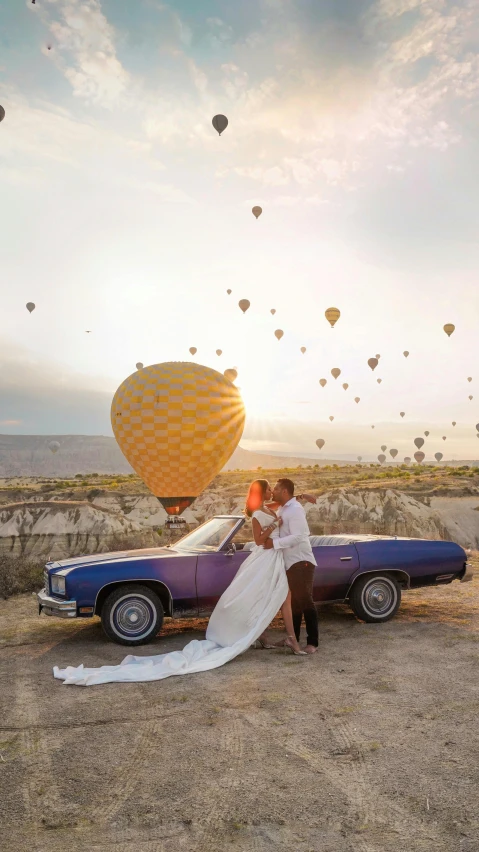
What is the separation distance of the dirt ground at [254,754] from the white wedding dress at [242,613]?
0.80 feet

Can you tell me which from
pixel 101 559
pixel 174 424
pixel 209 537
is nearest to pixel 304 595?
pixel 209 537

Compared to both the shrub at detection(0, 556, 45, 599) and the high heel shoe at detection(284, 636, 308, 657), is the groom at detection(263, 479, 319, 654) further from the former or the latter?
the shrub at detection(0, 556, 45, 599)

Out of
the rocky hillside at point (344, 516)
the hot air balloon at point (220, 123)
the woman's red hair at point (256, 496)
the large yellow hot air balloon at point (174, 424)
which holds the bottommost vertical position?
the rocky hillside at point (344, 516)

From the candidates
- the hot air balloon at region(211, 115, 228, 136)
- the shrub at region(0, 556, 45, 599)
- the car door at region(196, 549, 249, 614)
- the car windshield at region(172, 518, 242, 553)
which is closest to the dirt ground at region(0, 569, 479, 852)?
the car door at region(196, 549, 249, 614)

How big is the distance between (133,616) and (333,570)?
2518 millimetres

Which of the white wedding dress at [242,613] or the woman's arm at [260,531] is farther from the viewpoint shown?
the woman's arm at [260,531]

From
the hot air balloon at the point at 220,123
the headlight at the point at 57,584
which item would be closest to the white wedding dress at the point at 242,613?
the headlight at the point at 57,584

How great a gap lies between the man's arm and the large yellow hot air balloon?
10697mm

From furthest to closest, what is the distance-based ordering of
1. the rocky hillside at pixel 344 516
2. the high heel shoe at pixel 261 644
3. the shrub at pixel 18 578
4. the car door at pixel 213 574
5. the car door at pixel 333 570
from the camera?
the rocky hillside at pixel 344 516, the shrub at pixel 18 578, the car door at pixel 333 570, the car door at pixel 213 574, the high heel shoe at pixel 261 644

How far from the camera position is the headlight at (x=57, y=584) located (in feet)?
24.6

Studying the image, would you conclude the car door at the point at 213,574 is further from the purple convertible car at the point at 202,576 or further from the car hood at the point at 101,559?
the car hood at the point at 101,559

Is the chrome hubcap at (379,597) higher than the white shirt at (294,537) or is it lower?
lower

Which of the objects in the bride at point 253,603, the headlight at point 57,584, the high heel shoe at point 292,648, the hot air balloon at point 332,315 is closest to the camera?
the bride at point 253,603

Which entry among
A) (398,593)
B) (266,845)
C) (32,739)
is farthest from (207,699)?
(398,593)
